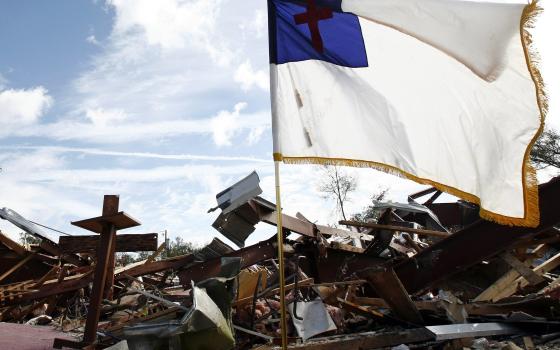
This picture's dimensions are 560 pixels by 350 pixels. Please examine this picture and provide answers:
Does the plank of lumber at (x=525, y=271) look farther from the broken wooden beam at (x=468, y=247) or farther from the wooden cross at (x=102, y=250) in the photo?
the wooden cross at (x=102, y=250)

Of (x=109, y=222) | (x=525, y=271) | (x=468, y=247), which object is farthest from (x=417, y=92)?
(x=109, y=222)

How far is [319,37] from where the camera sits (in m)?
4.54

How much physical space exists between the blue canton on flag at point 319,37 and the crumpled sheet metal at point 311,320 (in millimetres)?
2518

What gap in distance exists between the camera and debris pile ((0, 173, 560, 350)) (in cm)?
389

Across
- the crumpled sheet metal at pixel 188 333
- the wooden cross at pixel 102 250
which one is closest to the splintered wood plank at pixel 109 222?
the wooden cross at pixel 102 250

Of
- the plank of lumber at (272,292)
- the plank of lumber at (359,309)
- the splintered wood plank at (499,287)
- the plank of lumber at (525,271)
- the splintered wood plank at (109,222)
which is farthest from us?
the splintered wood plank at (499,287)

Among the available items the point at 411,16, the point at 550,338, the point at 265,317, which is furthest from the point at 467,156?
the point at 265,317

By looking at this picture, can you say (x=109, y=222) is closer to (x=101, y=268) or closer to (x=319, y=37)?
(x=101, y=268)

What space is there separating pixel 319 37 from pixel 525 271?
3.66 meters

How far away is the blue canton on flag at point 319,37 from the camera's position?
450 centimetres

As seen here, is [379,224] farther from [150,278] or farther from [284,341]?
[150,278]

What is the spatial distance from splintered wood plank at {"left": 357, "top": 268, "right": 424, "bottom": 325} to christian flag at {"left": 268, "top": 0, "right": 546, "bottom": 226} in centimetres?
102

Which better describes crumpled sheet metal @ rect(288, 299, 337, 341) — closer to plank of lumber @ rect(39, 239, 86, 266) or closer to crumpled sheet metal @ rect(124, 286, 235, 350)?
crumpled sheet metal @ rect(124, 286, 235, 350)

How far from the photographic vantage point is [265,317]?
4750mm
